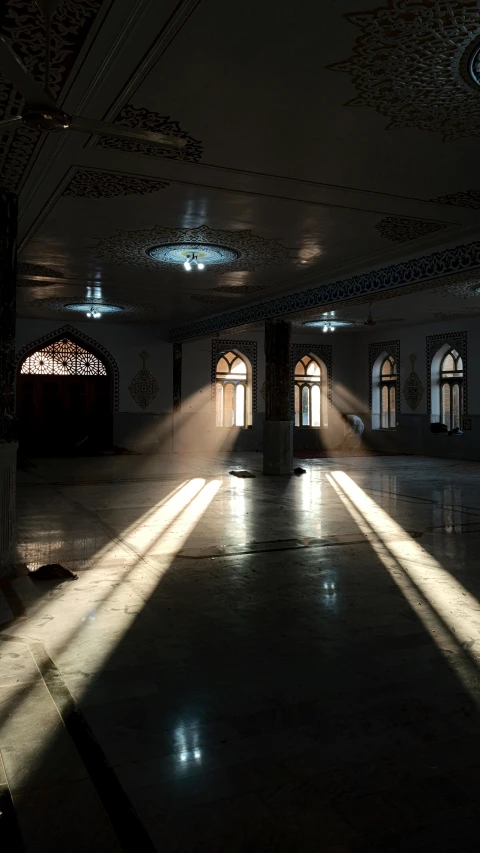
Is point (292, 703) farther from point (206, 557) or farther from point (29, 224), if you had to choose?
point (29, 224)

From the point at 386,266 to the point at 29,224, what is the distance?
415cm

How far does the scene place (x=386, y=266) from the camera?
26.3 ft

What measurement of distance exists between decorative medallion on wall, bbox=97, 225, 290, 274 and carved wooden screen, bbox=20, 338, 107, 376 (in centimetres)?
621

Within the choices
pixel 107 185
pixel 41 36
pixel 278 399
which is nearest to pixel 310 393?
pixel 278 399

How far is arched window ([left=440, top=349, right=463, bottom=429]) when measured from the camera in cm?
1425

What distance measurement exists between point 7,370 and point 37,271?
4558mm

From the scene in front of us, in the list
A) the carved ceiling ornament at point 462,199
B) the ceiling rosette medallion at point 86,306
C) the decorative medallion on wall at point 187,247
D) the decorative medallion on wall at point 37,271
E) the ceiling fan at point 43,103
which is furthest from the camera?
the ceiling rosette medallion at point 86,306

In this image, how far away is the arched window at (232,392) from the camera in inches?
623

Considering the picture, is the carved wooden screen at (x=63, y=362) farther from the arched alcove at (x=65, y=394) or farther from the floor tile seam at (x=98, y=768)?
the floor tile seam at (x=98, y=768)

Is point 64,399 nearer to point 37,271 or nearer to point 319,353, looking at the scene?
point 37,271

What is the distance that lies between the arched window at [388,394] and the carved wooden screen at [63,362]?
22.2ft

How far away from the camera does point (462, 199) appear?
5684mm

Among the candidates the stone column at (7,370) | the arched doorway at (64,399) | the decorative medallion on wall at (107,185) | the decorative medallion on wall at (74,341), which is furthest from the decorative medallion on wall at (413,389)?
the stone column at (7,370)

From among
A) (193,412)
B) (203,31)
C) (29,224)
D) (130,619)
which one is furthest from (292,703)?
(193,412)
